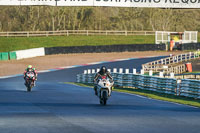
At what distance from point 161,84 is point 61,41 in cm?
4773

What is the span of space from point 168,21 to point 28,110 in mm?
96632

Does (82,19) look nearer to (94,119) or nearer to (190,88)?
(190,88)

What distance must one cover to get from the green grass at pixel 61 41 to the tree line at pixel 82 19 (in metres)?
13.8

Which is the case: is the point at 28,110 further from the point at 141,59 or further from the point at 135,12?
the point at 135,12

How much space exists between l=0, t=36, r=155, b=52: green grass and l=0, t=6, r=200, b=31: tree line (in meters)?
13.8

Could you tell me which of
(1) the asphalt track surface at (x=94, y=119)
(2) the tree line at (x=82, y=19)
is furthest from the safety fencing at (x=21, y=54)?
(1) the asphalt track surface at (x=94, y=119)

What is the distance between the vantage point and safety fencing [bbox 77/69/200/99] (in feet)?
75.2

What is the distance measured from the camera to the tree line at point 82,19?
91.7 metres

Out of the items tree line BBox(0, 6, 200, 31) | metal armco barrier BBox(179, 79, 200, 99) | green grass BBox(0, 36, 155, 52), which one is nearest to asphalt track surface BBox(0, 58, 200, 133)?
metal armco barrier BBox(179, 79, 200, 99)

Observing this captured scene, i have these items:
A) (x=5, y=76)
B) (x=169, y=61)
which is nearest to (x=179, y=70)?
(x=169, y=61)

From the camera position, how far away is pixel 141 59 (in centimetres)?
6075

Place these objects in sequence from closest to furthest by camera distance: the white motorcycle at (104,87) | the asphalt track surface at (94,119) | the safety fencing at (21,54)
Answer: the asphalt track surface at (94,119) → the white motorcycle at (104,87) → the safety fencing at (21,54)

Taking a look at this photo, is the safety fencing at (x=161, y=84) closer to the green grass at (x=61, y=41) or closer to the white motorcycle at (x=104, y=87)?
the white motorcycle at (x=104, y=87)

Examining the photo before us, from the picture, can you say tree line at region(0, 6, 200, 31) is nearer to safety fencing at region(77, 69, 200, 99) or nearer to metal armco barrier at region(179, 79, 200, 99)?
safety fencing at region(77, 69, 200, 99)
